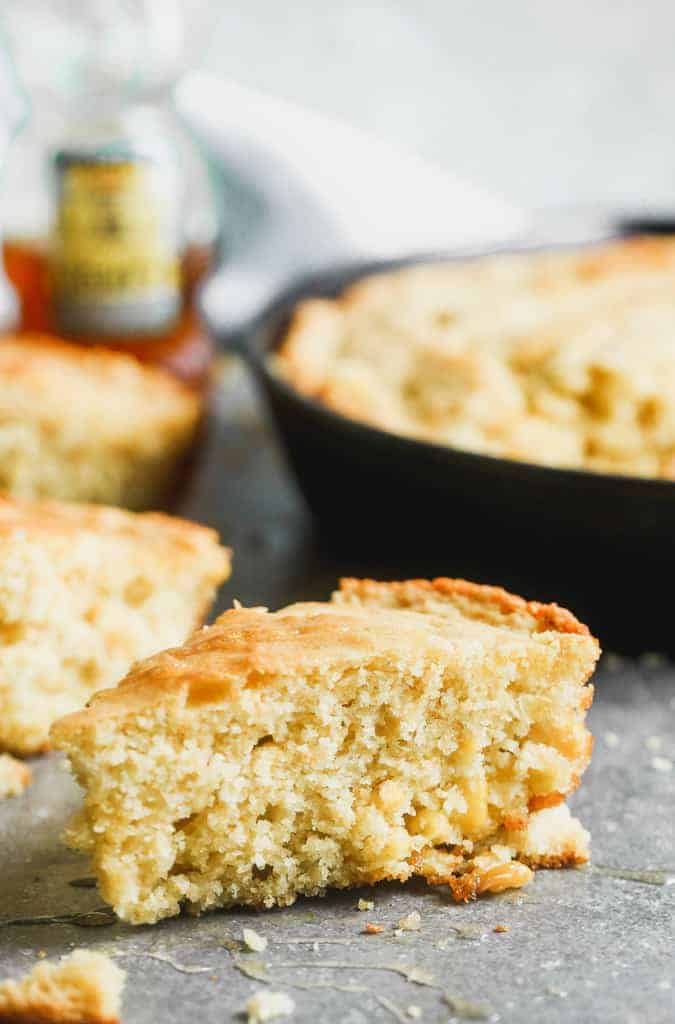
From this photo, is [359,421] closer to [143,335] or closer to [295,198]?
[143,335]

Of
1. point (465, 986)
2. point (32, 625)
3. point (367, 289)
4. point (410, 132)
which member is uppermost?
point (410, 132)

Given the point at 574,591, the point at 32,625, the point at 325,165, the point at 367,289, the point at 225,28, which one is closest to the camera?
the point at 32,625

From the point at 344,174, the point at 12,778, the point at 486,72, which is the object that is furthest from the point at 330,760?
the point at 486,72

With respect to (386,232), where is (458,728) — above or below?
below

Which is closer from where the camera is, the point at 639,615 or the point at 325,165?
the point at 639,615

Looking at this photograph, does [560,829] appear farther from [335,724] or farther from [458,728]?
[335,724]

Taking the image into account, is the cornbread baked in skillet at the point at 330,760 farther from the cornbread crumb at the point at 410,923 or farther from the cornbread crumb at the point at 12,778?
the cornbread crumb at the point at 12,778

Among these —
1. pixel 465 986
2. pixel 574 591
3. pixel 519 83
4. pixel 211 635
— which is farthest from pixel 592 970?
pixel 519 83
